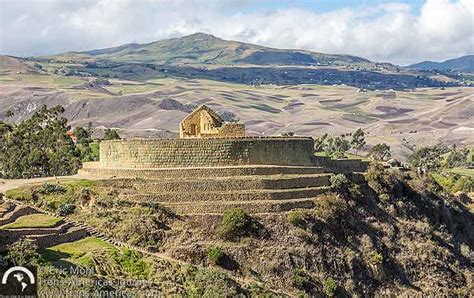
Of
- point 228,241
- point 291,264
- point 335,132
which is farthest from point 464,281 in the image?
point 335,132

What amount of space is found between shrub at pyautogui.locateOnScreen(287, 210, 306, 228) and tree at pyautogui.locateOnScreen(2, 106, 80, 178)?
81.4 feet

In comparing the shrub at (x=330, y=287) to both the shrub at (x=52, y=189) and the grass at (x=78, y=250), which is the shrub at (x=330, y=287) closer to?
the grass at (x=78, y=250)

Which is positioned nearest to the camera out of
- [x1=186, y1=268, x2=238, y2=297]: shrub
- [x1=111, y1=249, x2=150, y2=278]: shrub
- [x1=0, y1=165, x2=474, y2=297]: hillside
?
[x1=186, y1=268, x2=238, y2=297]: shrub

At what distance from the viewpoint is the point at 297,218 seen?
42031 mm

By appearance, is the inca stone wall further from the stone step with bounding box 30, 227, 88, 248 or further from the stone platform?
the stone step with bounding box 30, 227, 88, 248

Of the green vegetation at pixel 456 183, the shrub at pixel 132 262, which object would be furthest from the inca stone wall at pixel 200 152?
the green vegetation at pixel 456 183

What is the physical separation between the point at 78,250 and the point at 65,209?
5.34 m


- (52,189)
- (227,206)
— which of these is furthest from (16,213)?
(227,206)

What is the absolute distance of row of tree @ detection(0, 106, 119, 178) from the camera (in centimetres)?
6209

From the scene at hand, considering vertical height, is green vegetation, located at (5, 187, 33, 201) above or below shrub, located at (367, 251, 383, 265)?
above

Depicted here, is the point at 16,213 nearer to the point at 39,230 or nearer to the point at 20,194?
the point at 39,230

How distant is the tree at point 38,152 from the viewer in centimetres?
6206

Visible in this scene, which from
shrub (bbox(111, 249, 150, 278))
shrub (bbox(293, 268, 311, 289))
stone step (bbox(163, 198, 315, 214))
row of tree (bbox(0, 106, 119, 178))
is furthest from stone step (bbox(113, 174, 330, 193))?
row of tree (bbox(0, 106, 119, 178))

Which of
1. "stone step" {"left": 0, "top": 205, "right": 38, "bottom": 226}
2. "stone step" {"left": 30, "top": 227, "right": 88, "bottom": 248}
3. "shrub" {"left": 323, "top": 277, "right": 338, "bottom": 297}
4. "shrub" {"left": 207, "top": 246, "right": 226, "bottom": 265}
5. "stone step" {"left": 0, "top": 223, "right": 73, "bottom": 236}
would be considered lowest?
"shrub" {"left": 323, "top": 277, "right": 338, "bottom": 297}
